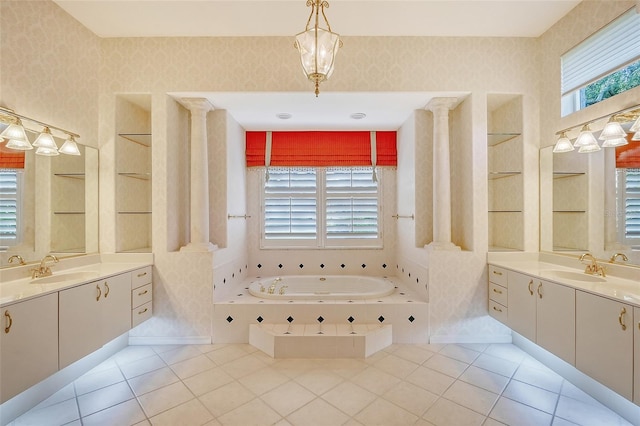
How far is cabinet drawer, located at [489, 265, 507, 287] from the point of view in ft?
8.74

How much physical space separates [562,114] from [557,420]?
248cm

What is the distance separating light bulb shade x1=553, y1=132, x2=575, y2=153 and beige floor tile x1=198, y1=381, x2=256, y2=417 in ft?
10.6

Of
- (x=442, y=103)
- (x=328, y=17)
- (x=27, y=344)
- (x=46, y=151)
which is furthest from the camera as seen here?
(x=442, y=103)

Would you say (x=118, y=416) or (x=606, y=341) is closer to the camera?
(x=606, y=341)

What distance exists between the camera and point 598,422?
70.1 inches

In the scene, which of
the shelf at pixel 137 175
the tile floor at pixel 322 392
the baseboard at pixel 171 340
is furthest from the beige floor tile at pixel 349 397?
the shelf at pixel 137 175

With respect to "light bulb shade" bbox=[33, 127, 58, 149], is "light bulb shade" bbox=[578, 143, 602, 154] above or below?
below

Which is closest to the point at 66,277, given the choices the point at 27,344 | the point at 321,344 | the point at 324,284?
the point at 27,344

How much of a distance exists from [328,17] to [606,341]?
10.1 feet

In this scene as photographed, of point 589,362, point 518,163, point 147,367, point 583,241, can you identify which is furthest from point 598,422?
point 147,367

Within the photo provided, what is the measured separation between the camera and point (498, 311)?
2.74m

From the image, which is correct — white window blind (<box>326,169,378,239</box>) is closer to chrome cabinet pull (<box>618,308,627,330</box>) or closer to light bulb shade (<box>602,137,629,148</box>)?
light bulb shade (<box>602,137,629,148</box>)

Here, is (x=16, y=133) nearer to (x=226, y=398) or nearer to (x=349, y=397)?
(x=226, y=398)

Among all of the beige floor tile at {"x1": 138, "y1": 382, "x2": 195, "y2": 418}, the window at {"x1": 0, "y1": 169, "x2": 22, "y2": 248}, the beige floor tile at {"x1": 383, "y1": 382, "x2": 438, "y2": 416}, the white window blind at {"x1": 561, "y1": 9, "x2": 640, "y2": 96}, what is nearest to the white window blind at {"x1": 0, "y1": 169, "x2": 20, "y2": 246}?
the window at {"x1": 0, "y1": 169, "x2": 22, "y2": 248}
